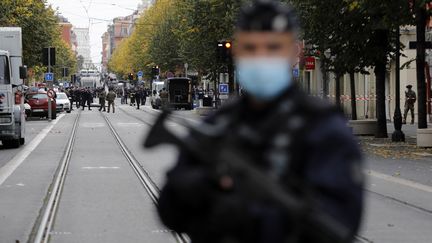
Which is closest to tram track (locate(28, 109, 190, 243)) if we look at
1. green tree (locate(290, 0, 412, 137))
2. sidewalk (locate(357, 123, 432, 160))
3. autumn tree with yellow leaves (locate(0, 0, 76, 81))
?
sidewalk (locate(357, 123, 432, 160))

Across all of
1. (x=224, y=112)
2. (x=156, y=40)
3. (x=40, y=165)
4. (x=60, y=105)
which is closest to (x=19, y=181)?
(x=40, y=165)

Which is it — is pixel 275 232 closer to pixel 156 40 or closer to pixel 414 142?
pixel 414 142

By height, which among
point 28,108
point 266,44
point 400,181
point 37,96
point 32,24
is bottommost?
point 400,181

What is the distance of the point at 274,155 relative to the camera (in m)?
2.83

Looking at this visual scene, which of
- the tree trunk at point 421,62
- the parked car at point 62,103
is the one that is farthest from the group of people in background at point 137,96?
the tree trunk at point 421,62

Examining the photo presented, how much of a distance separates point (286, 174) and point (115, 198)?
→ 1093cm

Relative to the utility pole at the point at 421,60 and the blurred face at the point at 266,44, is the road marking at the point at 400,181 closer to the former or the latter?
the utility pole at the point at 421,60

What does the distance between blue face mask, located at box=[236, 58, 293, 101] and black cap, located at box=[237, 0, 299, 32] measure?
99 mm

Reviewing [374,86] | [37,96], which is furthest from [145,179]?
[37,96]

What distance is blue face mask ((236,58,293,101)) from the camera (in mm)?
2857

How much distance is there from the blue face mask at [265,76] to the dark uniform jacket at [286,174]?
40 mm

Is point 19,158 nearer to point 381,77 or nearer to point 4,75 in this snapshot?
point 4,75

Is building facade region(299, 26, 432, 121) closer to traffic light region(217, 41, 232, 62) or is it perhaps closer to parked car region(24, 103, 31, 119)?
traffic light region(217, 41, 232, 62)

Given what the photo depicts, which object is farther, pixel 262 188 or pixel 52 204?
pixel 52 204
